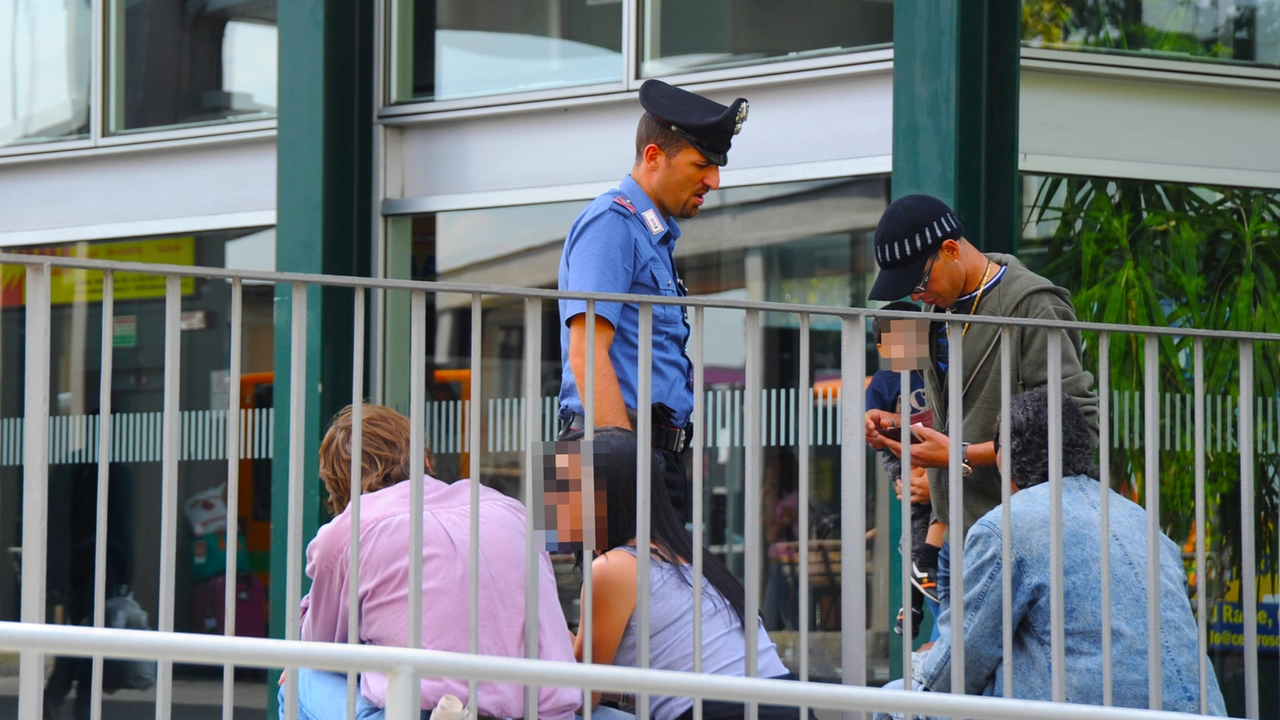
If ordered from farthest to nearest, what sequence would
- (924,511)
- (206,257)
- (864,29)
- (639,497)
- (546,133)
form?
(206,257), (546,133), (864,29), (924,511), (639,497)

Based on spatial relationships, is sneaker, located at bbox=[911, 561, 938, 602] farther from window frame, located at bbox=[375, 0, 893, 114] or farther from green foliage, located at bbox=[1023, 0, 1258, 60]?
green foliage, located at bbox=[1023, 0, 1258, 60]

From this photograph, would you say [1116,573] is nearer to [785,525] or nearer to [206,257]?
[785,525]

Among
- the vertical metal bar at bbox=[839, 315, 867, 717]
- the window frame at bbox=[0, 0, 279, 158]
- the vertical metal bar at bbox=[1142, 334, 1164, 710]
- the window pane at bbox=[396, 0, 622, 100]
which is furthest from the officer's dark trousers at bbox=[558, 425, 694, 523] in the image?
the window frame at bbox=[0, 0, 279, 158]

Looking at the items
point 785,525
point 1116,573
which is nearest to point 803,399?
point 1116,573

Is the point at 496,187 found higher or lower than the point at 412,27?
lower

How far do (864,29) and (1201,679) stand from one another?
3.01 m

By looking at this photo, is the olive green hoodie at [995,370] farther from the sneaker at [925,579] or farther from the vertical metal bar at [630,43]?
the vertical metal bar at [630,43]

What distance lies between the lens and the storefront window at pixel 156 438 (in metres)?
5.90

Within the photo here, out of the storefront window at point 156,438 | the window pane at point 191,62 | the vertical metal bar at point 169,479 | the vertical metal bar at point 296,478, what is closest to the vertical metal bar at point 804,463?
the vertical metal bar at point 296,478

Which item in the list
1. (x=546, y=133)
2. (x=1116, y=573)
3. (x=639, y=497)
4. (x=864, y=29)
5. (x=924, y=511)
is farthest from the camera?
(x=546, y=133)

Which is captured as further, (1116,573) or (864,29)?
(864,29)

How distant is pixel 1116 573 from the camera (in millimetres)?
3094

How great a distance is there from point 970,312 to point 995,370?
6.8 inches

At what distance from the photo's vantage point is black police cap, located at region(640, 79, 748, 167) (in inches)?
138
